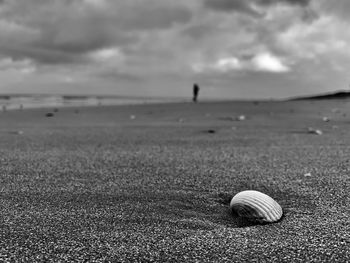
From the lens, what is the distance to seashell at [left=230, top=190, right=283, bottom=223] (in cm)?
193

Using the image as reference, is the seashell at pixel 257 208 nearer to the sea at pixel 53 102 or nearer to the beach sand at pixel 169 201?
the beach sand at pixel 169 201

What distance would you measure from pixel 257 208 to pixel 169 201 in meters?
0.65

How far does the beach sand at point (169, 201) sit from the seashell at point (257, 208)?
5 centimetres

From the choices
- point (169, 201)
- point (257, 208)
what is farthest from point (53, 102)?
point (257, 208)

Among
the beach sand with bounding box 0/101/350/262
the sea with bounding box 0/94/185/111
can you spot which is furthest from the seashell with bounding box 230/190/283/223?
the sea with bounding box 0/94/185/111

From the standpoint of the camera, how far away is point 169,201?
2.33 m

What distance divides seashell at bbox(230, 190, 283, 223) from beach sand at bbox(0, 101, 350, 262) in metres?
0.05

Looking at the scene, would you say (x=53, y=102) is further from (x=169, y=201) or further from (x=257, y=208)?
(x=257, y=208)

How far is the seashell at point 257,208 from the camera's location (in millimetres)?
1935

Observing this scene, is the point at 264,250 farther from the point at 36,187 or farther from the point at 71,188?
the point at 36,187

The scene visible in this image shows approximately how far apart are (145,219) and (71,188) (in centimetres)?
85

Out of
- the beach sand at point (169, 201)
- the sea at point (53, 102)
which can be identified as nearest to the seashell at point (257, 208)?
the beach sand at point (169, 201)

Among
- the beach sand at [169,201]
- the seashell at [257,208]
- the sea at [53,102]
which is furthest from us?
the sea at [53,102]

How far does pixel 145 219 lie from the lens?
6.62ft
